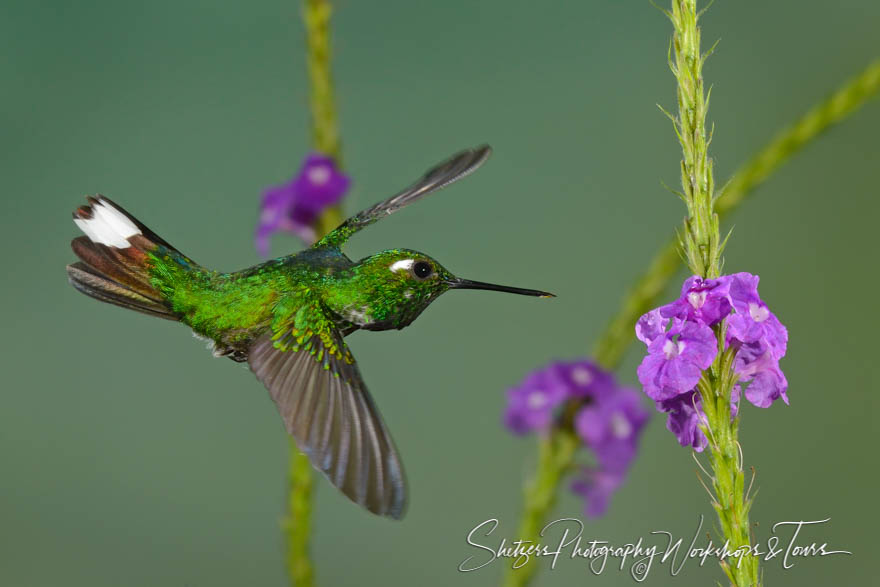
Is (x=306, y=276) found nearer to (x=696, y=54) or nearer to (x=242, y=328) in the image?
(x=242, y=328)

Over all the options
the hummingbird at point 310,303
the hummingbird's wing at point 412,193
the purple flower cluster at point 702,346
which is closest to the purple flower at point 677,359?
the purple flower cluster at point 702,346

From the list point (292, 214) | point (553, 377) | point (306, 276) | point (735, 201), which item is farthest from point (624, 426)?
point (292, 214)

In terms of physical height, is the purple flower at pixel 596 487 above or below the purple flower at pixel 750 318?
above

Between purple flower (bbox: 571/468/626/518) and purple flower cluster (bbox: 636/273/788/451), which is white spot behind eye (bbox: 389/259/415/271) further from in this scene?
purple flower cluster (bbox: 636/273/788/451)

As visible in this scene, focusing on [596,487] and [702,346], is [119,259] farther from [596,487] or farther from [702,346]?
[702,346]

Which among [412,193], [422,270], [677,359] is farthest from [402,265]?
[677,359]

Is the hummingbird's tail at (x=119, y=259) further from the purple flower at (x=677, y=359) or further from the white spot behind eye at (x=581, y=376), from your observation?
the purple flower at (x=677, y=359)
